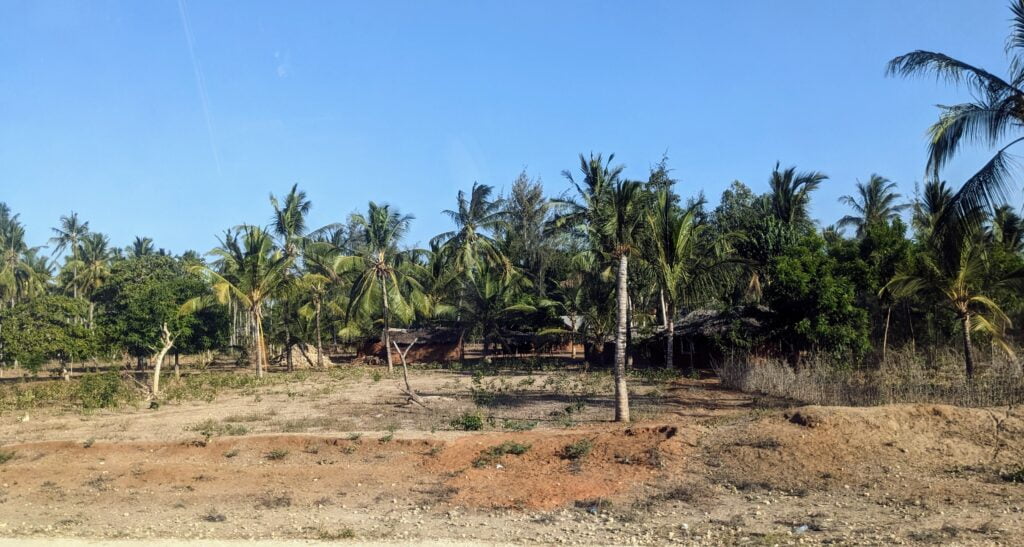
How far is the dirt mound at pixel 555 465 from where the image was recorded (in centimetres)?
1059

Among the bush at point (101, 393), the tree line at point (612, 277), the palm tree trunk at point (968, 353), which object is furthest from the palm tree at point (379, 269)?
the palm tree trunk at point (968, 353)

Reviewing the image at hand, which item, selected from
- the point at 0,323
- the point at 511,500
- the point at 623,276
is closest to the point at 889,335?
the point at 623,276

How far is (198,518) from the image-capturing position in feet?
32.8

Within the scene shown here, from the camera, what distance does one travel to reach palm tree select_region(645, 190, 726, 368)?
930 inches

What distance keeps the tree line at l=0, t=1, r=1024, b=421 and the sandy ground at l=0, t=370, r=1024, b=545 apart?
128 inches

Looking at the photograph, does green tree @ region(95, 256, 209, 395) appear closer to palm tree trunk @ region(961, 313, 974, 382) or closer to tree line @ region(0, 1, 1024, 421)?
tree line @ region(0, 1, 1024, 421)

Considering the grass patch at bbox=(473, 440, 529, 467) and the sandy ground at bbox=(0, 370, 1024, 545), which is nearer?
the sandy ground at bbox=(0, 370, 1024, 545)

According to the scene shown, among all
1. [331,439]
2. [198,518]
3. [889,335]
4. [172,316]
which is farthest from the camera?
[172,316]

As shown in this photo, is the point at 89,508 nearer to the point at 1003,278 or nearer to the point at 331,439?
the point at 331,439

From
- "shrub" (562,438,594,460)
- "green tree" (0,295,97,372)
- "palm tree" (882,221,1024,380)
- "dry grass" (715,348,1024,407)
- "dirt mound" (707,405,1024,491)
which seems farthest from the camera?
"green tree" (0,295,97,372)

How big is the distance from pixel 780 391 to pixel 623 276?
17.1 feet

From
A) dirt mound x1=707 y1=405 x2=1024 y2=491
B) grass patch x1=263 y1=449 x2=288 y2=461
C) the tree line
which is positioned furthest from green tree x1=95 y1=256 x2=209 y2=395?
dirt mound x1=707 y1=405 x2=1024 y2=491

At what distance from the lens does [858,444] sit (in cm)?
1134

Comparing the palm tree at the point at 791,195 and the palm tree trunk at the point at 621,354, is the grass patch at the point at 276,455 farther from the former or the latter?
the palm tree at the point at 791,195
